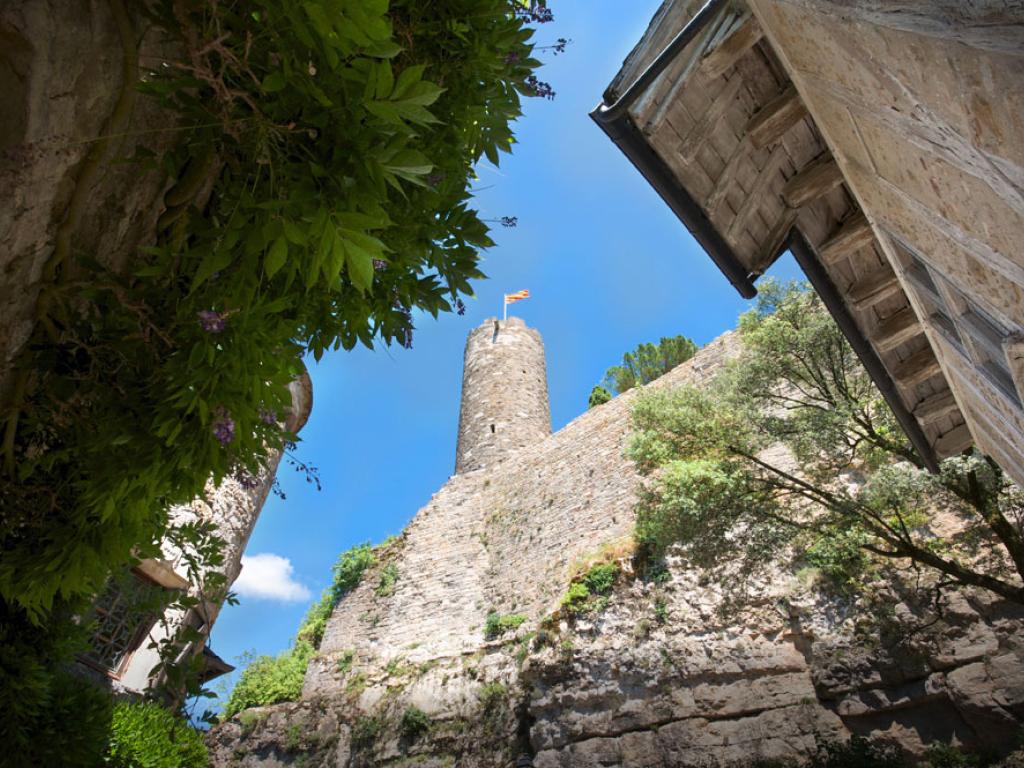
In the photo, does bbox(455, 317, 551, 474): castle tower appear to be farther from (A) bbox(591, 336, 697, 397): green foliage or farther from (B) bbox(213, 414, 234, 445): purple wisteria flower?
(B) bbox(213, 414, 234, 445): purple wisteria flower

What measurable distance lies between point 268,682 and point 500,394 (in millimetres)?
12731

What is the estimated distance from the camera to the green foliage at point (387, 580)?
17.0 metres

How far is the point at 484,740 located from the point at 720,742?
4346 mm

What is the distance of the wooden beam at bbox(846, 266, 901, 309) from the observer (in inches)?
176

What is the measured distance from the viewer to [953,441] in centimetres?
619

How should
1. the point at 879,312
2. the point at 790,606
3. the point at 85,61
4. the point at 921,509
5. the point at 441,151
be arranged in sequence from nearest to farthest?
1. the point at 85,61
2. the point at 441,151
3. the point at 879,312
4. the point at 921,509
5. the point at 790,606

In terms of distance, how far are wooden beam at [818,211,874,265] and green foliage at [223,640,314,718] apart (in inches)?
600

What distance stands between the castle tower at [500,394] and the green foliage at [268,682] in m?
8.05

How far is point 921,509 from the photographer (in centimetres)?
864

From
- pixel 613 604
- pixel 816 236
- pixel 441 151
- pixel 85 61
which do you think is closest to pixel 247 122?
pixel 85 61

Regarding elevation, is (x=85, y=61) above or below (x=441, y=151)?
below

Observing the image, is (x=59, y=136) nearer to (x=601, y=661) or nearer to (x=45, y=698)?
(x=45, y=698)

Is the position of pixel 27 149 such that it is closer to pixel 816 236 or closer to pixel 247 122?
pixel 247 122

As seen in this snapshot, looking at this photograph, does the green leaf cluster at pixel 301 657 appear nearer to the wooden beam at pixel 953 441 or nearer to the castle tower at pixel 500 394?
the castle tower at pixel 500 394
